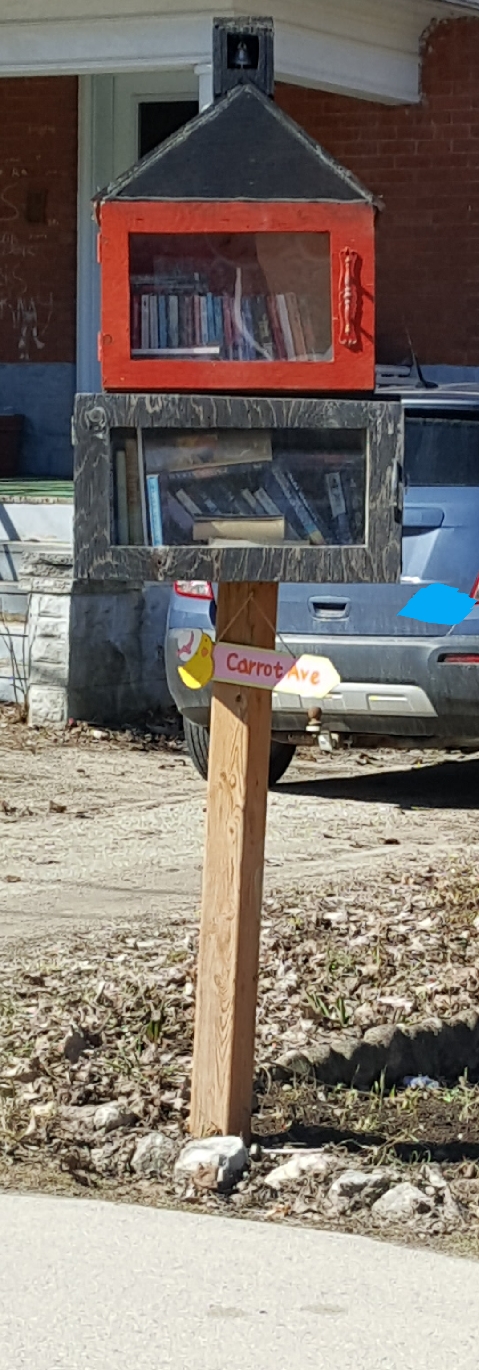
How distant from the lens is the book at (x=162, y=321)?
3.94m

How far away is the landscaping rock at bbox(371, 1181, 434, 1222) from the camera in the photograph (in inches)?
155

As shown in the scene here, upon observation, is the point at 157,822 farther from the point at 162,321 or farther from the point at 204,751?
the point at 162,321

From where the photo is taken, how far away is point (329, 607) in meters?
8.16

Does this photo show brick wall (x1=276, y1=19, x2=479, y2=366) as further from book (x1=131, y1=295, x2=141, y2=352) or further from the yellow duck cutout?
book (x1=131, y1=295, x2=141, y2=352)

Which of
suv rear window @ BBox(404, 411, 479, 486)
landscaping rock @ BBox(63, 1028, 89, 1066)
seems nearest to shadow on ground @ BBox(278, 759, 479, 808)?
suv rear window @ BBox(404, 411, 479, 486)

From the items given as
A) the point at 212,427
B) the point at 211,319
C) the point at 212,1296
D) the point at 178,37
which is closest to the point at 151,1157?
the point at 212,1296

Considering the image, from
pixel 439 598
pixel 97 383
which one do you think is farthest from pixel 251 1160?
pixel 97 383

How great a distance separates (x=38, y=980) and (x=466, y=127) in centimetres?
993

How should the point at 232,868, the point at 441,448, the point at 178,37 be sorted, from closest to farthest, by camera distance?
the point at 232,868
the point at 441,448
the point at 178,37

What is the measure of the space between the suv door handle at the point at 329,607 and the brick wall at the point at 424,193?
A: 20.3 ft

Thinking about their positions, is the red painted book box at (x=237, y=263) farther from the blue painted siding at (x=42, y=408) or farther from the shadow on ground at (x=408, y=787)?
the blue painted siding at (x=42, y=408)

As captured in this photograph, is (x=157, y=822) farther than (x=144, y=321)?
Yes

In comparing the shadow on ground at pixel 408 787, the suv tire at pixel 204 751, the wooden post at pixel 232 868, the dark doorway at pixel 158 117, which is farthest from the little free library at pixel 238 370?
the dark doorway at pixel 158 117

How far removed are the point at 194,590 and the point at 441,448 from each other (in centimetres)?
127
